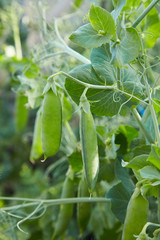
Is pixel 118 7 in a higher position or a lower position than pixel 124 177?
higher

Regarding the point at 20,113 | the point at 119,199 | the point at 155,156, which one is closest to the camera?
the point at 155,156

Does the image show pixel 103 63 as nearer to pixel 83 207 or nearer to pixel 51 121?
pixel 51 121

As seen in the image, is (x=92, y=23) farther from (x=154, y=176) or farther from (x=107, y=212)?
(x=107, y=212)

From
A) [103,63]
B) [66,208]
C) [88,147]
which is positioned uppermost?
[103,63]

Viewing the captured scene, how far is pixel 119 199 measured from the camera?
448mm

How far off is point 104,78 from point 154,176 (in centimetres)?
14

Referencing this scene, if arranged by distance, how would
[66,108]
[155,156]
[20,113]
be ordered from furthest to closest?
[20,113]
[66,108]
[155,156]

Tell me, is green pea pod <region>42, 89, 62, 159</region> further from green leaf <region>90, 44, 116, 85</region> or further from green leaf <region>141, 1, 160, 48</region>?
green leaf <region>141, 1, 160, 48</region>

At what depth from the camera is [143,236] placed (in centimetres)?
32

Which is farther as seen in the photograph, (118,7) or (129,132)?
(129,132)

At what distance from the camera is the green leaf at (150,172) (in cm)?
33

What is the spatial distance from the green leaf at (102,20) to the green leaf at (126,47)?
0.01 metres

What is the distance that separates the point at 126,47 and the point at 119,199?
8.7 inches

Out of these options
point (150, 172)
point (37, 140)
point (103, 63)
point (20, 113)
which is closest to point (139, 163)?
point (150, 172)
